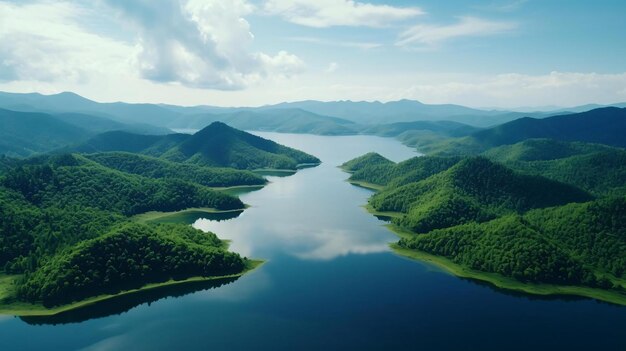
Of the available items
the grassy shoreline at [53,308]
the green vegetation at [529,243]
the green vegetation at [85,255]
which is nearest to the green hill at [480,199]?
the green vegetation at [529,243]

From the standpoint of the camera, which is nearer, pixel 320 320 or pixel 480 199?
pixel 320 320

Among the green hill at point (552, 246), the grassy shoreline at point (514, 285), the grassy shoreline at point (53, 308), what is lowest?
the grassy shoreline at point (514, 285)

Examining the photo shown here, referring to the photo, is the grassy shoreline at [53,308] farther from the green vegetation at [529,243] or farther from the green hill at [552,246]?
the green hill at [552,246]

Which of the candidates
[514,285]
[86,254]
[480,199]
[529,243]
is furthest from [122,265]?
[480,199]

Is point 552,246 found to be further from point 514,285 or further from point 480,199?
point 480,199

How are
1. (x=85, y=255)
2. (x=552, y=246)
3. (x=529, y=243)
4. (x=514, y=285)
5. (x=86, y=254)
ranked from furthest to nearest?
(x=529, y=243), (x=552, y=246), (x=514, y=285), (x=86, y=254), (x=85, y=255)

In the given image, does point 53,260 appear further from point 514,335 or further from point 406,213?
point 406,213

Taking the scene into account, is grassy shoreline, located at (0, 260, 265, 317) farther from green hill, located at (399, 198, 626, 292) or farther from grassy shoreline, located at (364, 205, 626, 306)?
green hill, located at (399, 198, 626, 292)

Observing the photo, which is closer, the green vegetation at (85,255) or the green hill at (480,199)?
the green vegetation at (85,255)

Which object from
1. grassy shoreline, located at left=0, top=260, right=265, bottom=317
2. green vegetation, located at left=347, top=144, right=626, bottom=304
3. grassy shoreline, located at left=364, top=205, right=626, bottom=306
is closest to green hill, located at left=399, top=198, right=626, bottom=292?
green vegetation, located at left=347, top=144, right=626, bottom=304
